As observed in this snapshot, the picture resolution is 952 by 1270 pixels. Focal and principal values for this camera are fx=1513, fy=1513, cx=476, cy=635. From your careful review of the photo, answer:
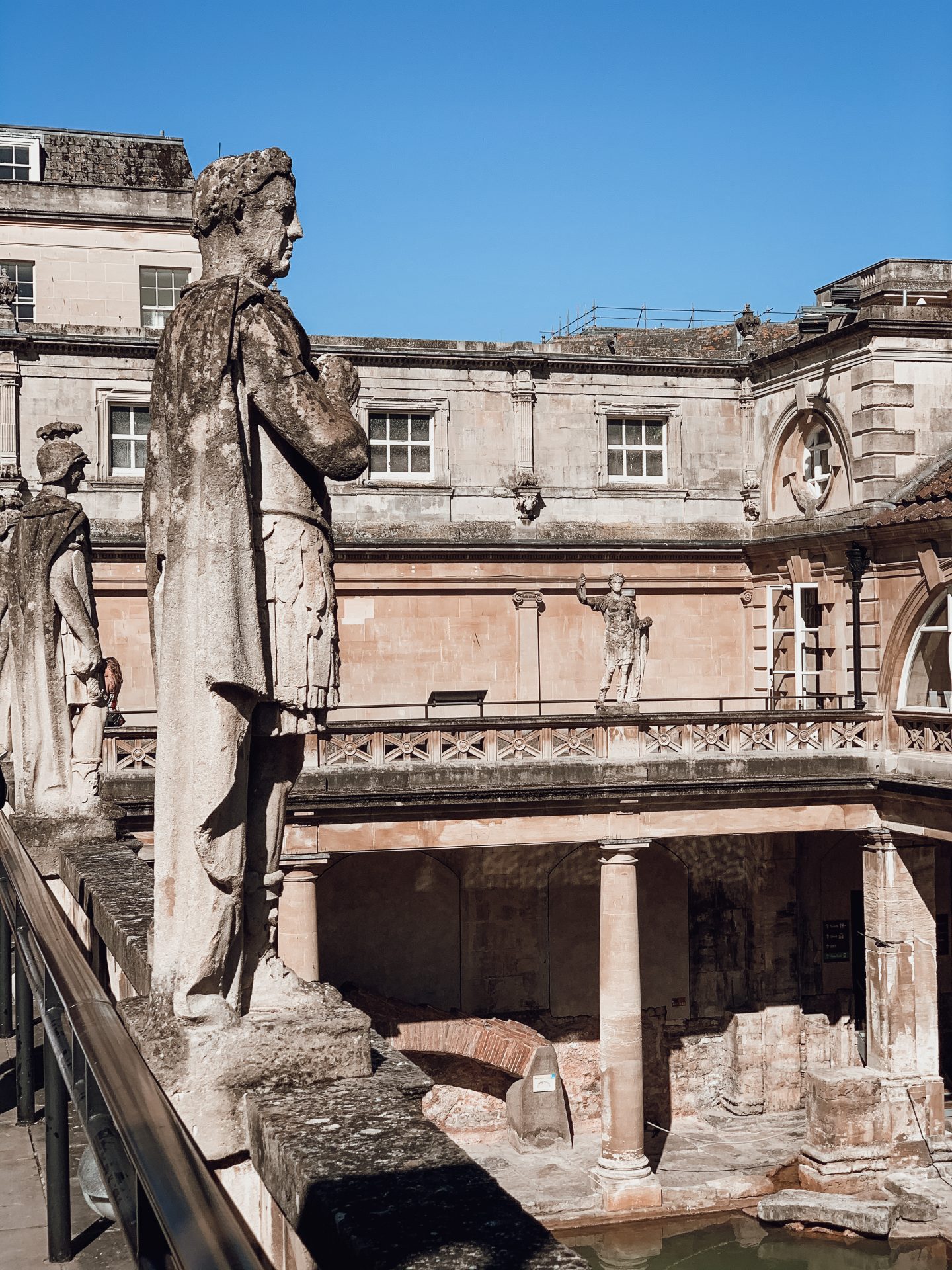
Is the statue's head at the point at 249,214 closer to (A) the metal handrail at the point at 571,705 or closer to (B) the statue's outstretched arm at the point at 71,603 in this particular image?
(B) the statue's outstretched arm at the point at 71,603

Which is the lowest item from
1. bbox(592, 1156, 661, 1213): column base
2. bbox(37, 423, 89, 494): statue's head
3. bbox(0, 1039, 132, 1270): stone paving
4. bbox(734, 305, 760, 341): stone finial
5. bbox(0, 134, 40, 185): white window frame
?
bbox(592, 1156, 661, 1213): column base

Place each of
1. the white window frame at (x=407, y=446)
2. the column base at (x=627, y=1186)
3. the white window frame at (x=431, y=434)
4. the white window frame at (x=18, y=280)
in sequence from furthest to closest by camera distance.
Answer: the white window frame at (x=18, y=280), the white window frame at (x=407, y=446), the white window frame at (x=431, y=434), the column base at (x=627, y=1186)

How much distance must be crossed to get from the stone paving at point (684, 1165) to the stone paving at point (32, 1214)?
17782 millimetres

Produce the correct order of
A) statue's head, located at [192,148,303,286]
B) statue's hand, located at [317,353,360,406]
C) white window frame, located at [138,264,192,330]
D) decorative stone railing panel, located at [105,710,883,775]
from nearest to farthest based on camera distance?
statue's hand, located at [317,353,360,406]
statue's head, located at [192,148,303,286]
decorative stone railing panel, located at [105,710,883,775]
white window frame, located at [138,264,192,330]

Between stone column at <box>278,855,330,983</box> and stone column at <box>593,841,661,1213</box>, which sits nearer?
stone column at <box>278,855,330,983</box>

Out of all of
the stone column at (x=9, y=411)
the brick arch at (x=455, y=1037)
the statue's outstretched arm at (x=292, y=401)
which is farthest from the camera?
the stone column at (x=9, y=411)

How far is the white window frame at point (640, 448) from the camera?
29.9 metres

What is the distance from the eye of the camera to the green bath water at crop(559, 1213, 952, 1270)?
21328 millimetres

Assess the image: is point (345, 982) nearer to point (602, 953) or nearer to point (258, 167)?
point (602, 953)

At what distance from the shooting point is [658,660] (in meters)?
29.8

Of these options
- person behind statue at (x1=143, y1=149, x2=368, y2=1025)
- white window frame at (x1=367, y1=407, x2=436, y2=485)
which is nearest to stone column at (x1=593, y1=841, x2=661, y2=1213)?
white window frame at (x1=367, y1=407, x2=436, y2=485)

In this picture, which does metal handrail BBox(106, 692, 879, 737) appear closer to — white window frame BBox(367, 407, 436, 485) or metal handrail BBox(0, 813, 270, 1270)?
white window frame BBox(367, 407, 436, 485)

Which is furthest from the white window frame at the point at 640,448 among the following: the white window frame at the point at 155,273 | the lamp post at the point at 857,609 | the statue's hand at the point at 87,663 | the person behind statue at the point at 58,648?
the statue's hand at the point at 87,663

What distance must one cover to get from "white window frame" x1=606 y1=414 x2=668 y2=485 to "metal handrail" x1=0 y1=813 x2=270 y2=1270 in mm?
25407
